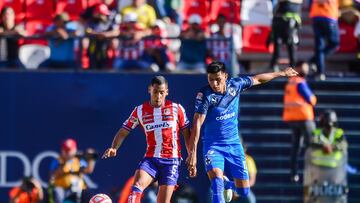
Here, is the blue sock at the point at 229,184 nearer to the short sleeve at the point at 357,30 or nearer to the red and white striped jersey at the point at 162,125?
the red and white striped jersey at the point at 162,125

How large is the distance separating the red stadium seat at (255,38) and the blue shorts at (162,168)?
295 inches

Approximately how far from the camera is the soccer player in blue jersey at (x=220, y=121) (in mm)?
21109

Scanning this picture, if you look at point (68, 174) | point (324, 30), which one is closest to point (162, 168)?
point (68, 174)

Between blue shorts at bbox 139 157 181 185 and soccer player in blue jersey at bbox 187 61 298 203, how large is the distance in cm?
50

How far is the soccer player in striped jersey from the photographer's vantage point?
21.5 meters

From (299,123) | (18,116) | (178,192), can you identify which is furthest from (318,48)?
(18,116)

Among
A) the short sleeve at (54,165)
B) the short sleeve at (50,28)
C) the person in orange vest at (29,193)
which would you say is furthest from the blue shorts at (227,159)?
the short sleeve at (50,28)

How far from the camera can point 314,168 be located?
26875mm

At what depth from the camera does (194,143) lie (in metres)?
20.8

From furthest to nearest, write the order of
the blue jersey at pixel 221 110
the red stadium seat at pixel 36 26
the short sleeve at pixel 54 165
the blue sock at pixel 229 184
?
1. the red stadium seat at pixel 36 26
2. the short sleeve at pixel 54 165
3. the blue sock at pixel 229 184
4. the blue jersey at pixel 221 110

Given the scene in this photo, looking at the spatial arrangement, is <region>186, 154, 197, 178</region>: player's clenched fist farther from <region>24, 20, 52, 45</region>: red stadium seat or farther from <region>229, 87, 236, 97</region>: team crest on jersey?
<region>24, 20, 52, 45</region>: red stadium seat

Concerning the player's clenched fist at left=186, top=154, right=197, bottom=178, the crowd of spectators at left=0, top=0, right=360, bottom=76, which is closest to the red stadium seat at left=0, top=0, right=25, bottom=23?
the crowd of spectators at left=0, top=0, right=360, bottom=76

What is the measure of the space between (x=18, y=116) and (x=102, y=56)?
1.91 m

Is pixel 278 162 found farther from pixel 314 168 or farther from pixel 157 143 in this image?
pixel 157 143
